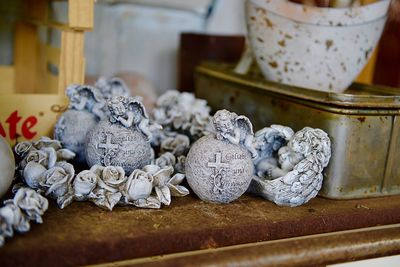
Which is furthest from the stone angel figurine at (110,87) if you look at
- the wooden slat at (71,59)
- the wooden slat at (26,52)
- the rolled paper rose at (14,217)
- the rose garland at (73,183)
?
the wooden slat at (26,52)

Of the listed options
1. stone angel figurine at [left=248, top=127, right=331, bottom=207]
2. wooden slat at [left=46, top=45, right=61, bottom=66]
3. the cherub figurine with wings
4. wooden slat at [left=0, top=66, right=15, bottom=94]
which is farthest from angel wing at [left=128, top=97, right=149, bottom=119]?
wooden slat at [left=0, top=66, right=15, bottom=94]

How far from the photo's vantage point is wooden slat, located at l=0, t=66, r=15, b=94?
124 cm

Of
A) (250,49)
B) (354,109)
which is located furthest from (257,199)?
(250,49)

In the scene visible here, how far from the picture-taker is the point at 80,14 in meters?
0.80

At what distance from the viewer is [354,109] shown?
0.74m

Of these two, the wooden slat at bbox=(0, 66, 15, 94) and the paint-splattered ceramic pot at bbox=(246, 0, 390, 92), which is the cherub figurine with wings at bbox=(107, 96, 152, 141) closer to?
the paint-splattered ceramic pot at bbox=(246, 0, 390, 92)

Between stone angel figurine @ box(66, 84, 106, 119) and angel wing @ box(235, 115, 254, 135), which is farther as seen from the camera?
stone angel figurine @ box(66, 84, 106, 119)

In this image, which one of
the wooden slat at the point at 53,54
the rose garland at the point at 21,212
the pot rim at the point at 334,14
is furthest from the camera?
the wooden slat at the point at 53,54

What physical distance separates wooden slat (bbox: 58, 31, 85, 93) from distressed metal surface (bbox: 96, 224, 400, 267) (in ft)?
1.31

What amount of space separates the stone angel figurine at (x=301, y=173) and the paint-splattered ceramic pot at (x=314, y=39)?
225 mm

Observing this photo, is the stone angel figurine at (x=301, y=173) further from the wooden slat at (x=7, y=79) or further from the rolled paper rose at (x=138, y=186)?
the wooden slat at (x=7, y=79)

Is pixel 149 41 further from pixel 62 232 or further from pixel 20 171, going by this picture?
pixel 62 232

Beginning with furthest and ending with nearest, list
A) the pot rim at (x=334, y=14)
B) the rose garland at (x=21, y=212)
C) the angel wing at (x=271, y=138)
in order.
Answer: the pot rim at (x=334, y=14) < the angel wing at (x=271, y=138) < the rose garland at (x=21, y=212)

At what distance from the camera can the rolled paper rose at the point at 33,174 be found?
668 millimetres
